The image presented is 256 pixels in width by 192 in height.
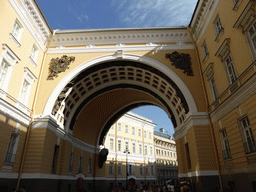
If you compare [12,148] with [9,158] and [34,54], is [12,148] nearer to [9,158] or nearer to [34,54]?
[9,158]

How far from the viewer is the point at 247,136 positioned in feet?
33.8

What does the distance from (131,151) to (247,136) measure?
3338 centimetres

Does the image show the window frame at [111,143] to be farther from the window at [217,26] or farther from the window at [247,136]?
the window at [247,136]

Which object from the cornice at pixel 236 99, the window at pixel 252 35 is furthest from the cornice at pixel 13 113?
the window at pixel 252 35

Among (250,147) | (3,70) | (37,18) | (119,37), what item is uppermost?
(119,37)

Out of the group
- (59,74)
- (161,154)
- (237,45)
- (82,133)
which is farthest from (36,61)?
(161,154)

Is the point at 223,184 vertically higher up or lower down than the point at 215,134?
lower down

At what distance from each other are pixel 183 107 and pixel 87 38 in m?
10.8

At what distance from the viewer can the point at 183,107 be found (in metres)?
16.2

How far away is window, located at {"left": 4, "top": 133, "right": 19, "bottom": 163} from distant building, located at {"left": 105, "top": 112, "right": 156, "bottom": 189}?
22507 mm

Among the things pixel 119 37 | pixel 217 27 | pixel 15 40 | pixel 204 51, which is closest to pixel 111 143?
pixel 119 37

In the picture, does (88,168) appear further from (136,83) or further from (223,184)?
(223,184)

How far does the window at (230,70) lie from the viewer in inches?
452

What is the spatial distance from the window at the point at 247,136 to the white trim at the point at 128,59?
445 centimetres
